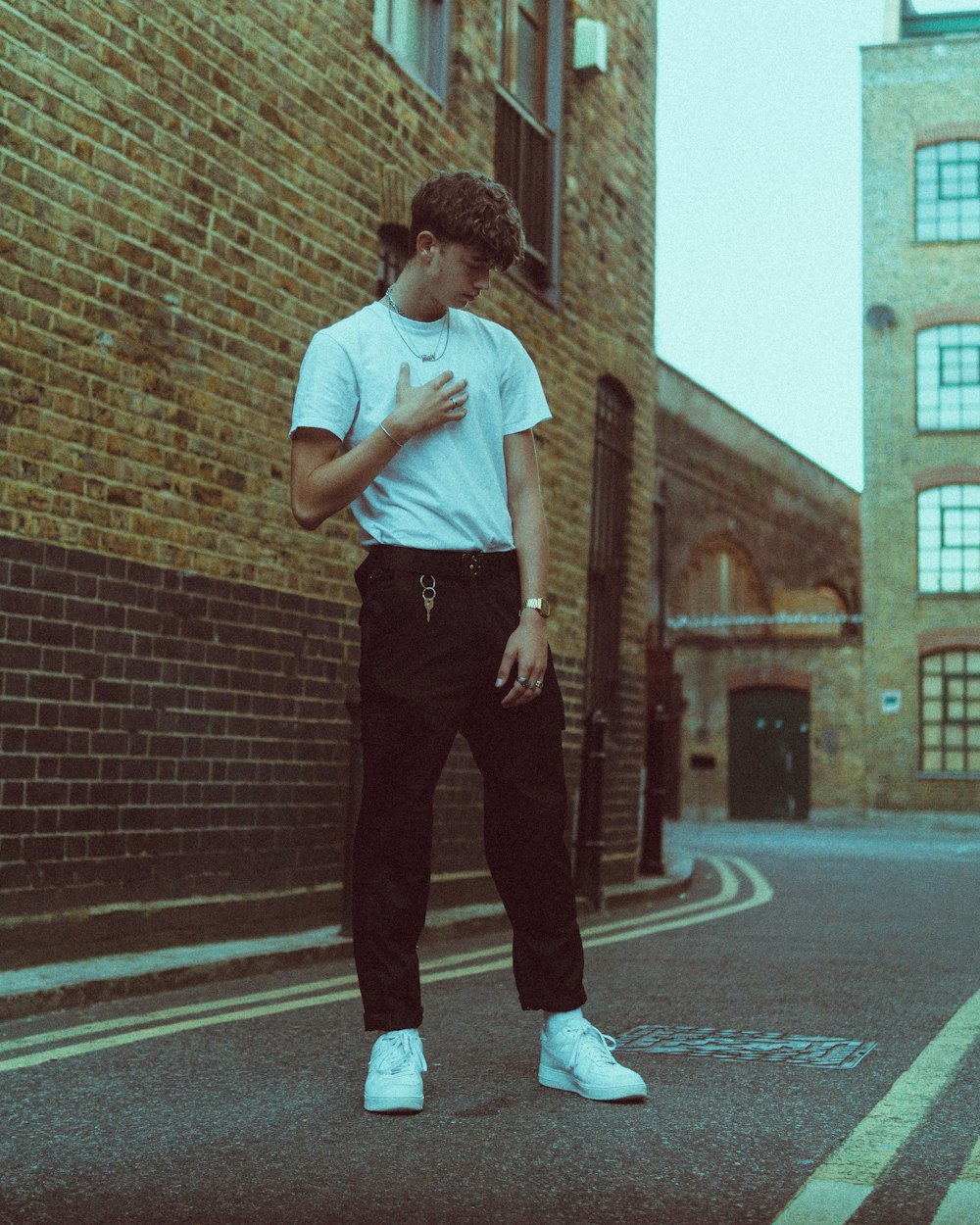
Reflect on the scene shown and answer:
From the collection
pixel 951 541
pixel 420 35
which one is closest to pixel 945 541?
pixel 951 541

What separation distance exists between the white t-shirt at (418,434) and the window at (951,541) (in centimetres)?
2821

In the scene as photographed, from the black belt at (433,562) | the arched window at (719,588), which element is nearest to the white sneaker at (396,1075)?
the black belt at (433,562)

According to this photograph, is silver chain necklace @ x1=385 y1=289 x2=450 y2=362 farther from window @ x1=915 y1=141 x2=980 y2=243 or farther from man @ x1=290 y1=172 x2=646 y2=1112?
window @ x1=915 y1=141 x2=980 y2=243

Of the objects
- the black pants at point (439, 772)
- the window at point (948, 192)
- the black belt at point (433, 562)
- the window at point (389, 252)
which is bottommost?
the black pants at point (439, 772)

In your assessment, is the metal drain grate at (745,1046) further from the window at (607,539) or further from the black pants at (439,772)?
the window at (607,539)

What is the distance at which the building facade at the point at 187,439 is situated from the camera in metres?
6.41

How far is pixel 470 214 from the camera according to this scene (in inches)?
152

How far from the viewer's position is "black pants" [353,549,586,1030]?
3.87m

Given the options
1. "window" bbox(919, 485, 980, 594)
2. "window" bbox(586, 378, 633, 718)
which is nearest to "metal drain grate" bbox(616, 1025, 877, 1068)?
"window" bbox(586, 378, 633, 718)

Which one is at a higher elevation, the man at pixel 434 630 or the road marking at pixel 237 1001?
the man at pixel 434 630

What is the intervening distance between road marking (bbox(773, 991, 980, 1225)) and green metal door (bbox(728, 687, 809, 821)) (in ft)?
87.7

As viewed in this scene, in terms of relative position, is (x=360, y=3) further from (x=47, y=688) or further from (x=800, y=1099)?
(x=800, y=1099)

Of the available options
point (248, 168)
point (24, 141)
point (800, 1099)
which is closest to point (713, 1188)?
point (800, 1099)

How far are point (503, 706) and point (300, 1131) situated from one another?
1.06 metres
